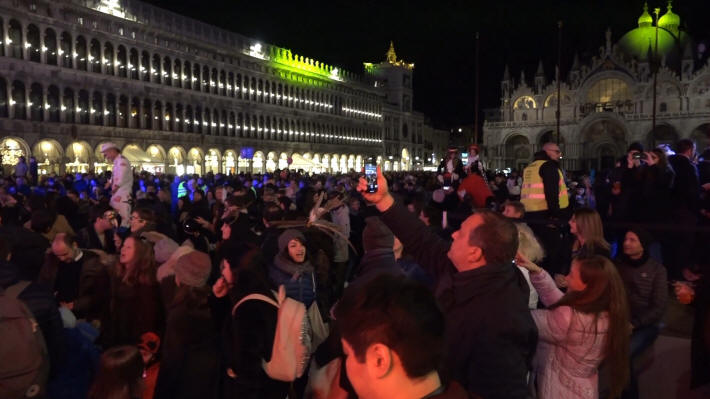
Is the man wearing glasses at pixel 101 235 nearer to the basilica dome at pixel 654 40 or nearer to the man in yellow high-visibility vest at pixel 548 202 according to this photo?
the man in yellow high-visibility vest at pixel 548 202

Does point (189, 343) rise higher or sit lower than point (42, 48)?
lower

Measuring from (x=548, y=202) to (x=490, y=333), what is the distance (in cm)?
502

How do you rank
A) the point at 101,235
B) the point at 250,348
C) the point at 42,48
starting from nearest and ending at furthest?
the point at 250,348, the point at 101,235, the point at 42,48

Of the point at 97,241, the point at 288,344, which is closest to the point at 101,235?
the point at 97,241

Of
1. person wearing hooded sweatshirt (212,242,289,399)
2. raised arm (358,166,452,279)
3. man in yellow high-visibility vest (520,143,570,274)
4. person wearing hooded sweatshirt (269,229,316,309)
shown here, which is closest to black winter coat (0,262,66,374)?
person wearing hooded sweatshirt (212,242,289,399)

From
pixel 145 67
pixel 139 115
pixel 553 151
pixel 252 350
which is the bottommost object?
pixel 252 350

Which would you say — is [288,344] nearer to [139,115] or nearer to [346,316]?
[346,316]

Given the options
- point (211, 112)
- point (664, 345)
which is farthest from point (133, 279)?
point (211, 112)


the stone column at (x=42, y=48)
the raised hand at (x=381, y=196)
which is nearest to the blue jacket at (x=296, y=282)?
the raised hand at (x=381, y=196)

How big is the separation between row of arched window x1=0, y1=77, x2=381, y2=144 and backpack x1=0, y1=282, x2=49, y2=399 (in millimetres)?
36325

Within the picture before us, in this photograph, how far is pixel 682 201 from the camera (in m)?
7.88

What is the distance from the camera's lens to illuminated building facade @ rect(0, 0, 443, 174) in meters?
36.1

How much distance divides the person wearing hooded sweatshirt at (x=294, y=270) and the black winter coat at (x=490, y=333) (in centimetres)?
202

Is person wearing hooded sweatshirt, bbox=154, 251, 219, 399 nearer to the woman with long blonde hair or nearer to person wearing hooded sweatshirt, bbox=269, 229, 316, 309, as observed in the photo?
person wearing hooded sweatshirt, bbox=269, 229, 316, 309
